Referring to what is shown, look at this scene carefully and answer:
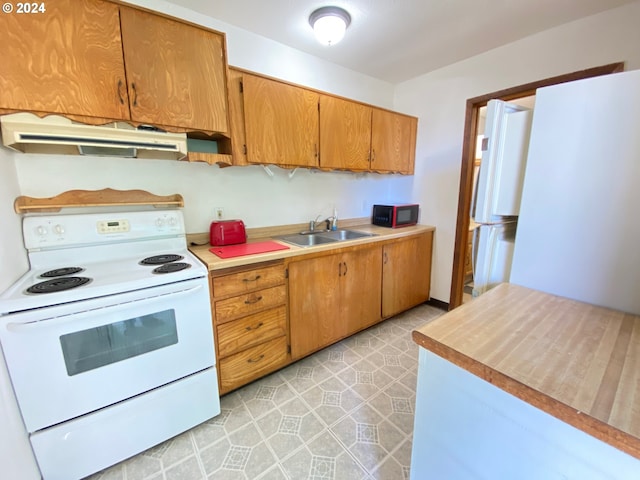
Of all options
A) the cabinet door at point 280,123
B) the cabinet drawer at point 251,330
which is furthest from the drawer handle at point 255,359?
the cabinet door at point 280,123

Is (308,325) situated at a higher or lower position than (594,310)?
lower

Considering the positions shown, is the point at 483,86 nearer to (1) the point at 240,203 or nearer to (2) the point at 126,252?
(1) the point at 240,203

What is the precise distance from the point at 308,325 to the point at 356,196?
5.18ft

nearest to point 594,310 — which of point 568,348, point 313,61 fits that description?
point 568,348

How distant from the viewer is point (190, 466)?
1.32m

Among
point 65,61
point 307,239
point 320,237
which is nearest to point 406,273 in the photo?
point 320,237

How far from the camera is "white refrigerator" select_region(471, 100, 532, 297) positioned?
126 cm

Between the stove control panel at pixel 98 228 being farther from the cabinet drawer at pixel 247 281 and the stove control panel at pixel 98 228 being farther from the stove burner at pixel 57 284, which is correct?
the cabinet drawer at pixel 247 281

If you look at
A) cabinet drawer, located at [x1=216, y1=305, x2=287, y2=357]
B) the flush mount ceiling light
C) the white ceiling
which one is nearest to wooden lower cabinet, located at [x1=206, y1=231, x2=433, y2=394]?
cabinet drawer, located at [x1=216, y1=305, x2=287, y2=357]

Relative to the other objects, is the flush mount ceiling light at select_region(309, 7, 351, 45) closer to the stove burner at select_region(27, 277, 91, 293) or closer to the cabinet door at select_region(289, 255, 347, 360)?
the cabinet door at select_region(289, 255, 347, 360)

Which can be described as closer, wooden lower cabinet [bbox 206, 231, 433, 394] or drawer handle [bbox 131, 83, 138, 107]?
drawer handle [bbox 131, 83, 138, 107]

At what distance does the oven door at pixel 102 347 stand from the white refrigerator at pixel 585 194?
1.70m

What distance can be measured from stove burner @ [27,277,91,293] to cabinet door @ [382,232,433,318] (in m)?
2.10

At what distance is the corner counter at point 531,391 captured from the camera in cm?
58
